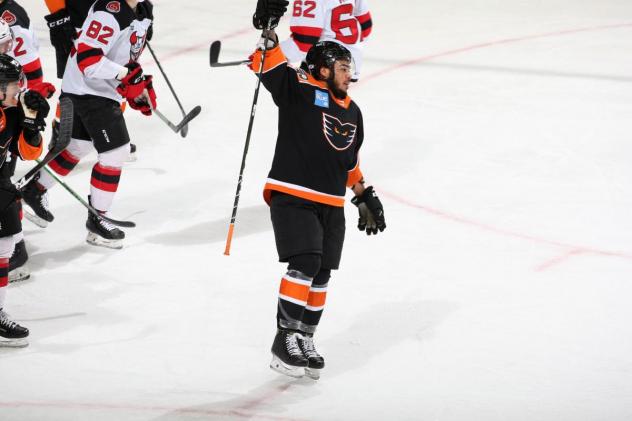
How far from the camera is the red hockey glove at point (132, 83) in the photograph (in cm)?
470

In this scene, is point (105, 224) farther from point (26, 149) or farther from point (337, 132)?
point (337, 132)

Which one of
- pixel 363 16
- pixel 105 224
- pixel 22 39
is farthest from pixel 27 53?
pixel 363 16

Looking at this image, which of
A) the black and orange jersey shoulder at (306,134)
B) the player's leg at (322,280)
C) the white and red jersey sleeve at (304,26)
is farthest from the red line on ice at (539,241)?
the black and orange jersey shoulder at (306,134)

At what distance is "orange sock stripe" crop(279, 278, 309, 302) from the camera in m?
3.53

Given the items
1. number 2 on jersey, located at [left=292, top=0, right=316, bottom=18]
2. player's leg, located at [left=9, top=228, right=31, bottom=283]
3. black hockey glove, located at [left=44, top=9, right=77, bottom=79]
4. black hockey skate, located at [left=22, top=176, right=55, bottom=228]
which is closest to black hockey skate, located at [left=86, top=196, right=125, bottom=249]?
black hockey skate, located at [left=22, top=176, right=55, bottom=228]

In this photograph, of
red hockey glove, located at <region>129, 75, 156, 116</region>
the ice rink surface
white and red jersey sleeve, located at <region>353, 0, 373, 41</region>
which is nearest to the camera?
the ice rink surface

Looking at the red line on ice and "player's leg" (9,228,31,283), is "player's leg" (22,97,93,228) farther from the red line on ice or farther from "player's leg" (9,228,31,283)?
the red line on ice

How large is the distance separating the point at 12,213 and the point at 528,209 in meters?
2.59

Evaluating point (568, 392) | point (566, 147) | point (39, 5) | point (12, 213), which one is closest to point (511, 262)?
point (568, 392)

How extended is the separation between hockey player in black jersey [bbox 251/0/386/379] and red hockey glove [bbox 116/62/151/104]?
1.18 m

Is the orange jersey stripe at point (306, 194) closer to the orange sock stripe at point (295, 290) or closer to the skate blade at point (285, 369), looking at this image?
the orange sock stripe at point (295, 290)

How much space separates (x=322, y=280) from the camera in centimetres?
371

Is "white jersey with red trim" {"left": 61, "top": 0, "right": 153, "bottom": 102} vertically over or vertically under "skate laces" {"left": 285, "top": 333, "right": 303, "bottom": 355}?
over

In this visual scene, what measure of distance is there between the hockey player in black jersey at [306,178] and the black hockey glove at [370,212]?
0.45 feet
